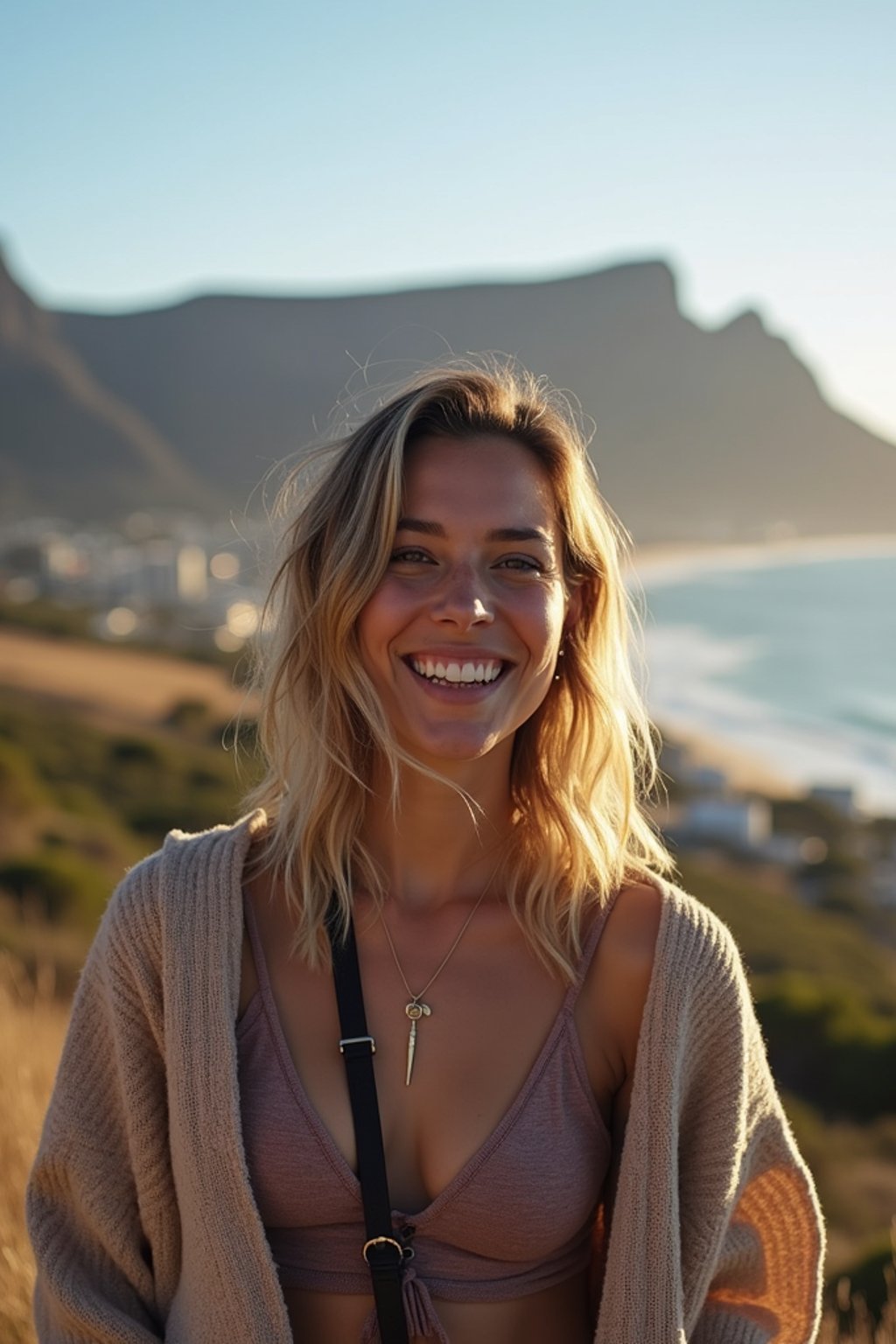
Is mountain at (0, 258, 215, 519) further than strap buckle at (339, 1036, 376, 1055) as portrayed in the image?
Yes

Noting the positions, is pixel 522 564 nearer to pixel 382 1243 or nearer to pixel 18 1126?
pixel 382 1243

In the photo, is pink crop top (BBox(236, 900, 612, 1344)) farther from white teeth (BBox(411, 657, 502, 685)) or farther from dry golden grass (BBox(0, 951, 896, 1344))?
dry golden grass (BBox(0, 951, 896, 1344))

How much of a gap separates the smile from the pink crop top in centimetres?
56

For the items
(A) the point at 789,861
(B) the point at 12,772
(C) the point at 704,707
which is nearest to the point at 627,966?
(B) the point at 12,772

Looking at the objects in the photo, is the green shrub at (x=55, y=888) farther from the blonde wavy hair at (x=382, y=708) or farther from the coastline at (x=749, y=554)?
the coastline at (x=749, y=554)

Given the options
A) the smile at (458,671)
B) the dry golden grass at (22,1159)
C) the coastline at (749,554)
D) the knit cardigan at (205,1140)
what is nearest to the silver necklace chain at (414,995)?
the knit cardigan at (205,1140)

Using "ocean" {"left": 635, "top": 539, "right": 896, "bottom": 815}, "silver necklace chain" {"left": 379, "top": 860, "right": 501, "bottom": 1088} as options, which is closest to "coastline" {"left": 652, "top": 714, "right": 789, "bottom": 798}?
"ocean" {"left": 635, "top": 539, "right": 896, "bottom": 815}

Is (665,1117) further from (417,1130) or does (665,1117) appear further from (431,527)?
(431,527)

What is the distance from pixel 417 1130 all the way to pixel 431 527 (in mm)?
929

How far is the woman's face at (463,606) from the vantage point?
2.12 m

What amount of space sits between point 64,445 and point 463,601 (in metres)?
88.5

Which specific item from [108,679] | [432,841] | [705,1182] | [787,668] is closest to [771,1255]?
[705,1182]

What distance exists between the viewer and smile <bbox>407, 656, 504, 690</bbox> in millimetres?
2105

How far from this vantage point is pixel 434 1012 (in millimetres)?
2102
